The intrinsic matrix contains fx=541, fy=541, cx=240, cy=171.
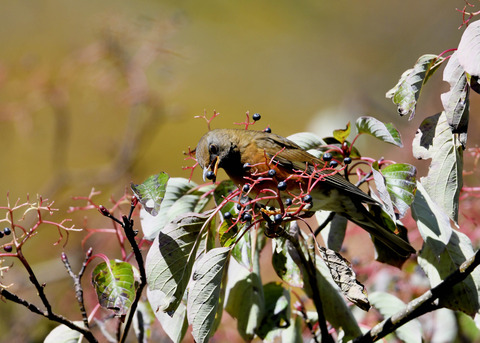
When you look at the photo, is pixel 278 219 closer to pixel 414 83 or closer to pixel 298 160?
pixel 414 83

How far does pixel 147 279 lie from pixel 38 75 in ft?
12.1

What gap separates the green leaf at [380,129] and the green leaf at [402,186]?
0.11 m

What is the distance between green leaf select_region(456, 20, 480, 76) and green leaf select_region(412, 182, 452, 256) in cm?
50

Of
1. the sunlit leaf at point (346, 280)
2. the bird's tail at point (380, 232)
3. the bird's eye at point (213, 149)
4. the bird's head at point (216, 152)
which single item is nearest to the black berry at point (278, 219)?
the sunlit leaf at point (346, 280)

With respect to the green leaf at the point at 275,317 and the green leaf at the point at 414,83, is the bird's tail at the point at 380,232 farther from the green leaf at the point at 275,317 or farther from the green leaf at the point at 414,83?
the green leaf at the point at 414,83

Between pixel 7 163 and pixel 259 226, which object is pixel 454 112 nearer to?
pixel 259 226

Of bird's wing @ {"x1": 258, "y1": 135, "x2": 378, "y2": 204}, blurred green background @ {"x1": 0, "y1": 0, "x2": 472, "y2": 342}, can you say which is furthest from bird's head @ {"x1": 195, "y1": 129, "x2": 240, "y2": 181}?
blurred green background @ {"x1": 0, "y1": 0, "x2": 472, "y2": 342}

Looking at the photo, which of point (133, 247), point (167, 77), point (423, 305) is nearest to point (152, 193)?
point (133, 247)

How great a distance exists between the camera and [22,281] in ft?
13.6

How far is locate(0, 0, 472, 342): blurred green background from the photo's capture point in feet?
15.2

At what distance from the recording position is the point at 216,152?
102 inches

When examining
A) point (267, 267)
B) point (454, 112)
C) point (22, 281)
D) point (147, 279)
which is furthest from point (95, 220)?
point (454, 112)

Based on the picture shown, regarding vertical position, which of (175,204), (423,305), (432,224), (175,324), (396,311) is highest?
(175,204)

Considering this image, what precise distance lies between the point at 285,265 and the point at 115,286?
0.62 m
